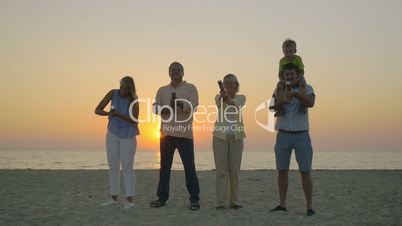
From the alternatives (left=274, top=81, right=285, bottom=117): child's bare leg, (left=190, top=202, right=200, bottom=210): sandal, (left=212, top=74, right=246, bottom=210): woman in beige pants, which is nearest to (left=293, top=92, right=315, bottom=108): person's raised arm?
(left=274, top=81, right=285, bottom=117): child's bare leg

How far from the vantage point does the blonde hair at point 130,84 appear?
6.06 metres

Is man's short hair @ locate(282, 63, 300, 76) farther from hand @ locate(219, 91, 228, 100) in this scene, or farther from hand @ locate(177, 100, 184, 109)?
hand @ locate(177, 100, 184, 109)

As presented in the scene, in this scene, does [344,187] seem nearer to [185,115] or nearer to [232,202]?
[232,202]

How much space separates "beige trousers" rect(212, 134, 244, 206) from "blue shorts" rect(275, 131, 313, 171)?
0.58 metres

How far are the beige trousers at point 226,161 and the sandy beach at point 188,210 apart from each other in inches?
11.0

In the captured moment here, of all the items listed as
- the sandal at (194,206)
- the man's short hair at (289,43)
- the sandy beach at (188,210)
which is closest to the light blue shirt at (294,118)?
the man's short hair at (289,43)

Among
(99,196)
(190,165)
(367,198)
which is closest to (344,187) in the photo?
(367,198)

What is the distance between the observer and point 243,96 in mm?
5961

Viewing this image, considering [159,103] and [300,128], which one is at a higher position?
[159,103]

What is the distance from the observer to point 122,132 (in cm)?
599

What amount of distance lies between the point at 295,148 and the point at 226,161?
0.99 m

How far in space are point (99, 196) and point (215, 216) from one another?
2795 mm

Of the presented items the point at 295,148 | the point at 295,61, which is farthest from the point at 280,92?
the point at 295,148

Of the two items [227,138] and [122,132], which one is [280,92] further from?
[122,132]
